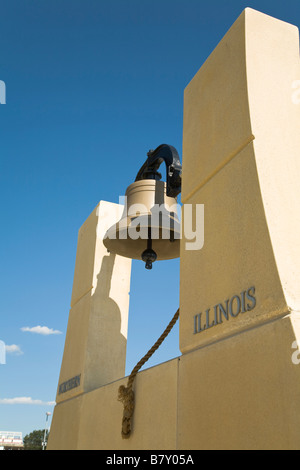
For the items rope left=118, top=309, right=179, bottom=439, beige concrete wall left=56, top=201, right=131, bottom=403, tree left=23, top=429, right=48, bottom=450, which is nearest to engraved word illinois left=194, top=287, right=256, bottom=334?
rope left=118, top=309, right=179, bottom=439

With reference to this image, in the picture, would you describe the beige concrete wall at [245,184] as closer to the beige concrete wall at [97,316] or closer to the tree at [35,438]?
the beige concrete wall at [97,316]

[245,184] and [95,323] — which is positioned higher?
[95,323]

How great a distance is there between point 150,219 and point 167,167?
388mm

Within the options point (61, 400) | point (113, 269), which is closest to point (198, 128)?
point (113, 269)

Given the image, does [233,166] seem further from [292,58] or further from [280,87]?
[292,58]

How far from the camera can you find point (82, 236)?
177 inches

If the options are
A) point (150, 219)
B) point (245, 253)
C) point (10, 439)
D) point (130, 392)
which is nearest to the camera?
point (245, 253)

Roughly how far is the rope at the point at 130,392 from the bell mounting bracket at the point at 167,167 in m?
1.07

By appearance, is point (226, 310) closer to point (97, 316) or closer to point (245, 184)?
point (245, 184)

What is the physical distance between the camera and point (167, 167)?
10.7 ft

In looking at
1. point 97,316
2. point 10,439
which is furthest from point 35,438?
point 97,316

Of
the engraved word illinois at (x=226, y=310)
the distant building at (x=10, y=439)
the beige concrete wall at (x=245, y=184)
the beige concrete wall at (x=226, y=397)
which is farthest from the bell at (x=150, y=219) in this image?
the distant building at (x=10, y=439)

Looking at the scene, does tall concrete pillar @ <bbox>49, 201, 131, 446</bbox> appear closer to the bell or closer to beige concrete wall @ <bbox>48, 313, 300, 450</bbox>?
the bell

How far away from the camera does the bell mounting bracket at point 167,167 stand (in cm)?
320
